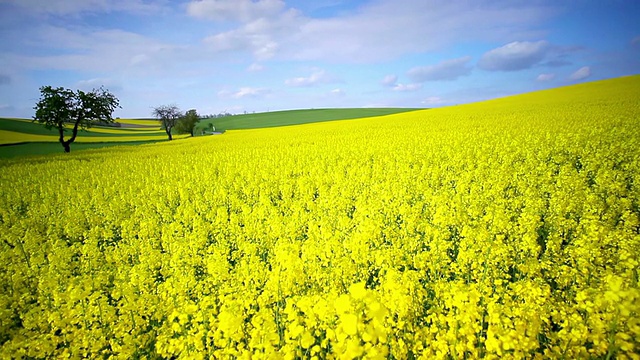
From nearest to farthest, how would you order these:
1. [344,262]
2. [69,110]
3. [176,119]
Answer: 1. [344,262]
2. [69,110]
3. [176,119]

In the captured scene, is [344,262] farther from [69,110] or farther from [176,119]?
[176,119]

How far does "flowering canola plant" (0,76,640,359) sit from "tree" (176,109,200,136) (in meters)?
59.0

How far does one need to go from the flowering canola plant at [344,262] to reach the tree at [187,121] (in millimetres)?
59019

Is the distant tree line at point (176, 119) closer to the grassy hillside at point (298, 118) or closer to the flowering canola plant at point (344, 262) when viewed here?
the grassy hillside at point (298, 118)

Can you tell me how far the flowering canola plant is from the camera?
10.4 ft

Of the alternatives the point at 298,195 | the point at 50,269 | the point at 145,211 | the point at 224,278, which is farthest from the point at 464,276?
the point at 145,211

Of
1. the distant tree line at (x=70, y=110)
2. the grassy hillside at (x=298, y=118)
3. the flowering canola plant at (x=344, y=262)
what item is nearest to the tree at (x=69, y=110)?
the distant tree line at (x=70, y=110)

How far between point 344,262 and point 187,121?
76.9 m

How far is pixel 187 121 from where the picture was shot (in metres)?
73.1

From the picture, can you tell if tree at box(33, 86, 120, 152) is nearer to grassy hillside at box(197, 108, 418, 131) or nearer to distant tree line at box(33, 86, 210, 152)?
distant tree line at box(33, 86, 210, 152)

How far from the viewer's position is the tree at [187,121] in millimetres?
71994

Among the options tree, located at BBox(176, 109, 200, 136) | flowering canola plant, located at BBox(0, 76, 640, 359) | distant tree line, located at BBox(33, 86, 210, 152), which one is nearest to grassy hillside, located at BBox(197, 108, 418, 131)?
tree, located at BBox(176, 109, 200, 136)

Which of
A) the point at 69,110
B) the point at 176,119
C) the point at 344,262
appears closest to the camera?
the point at 344,262

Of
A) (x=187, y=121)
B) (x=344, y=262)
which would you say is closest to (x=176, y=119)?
(x=187, y=121)
